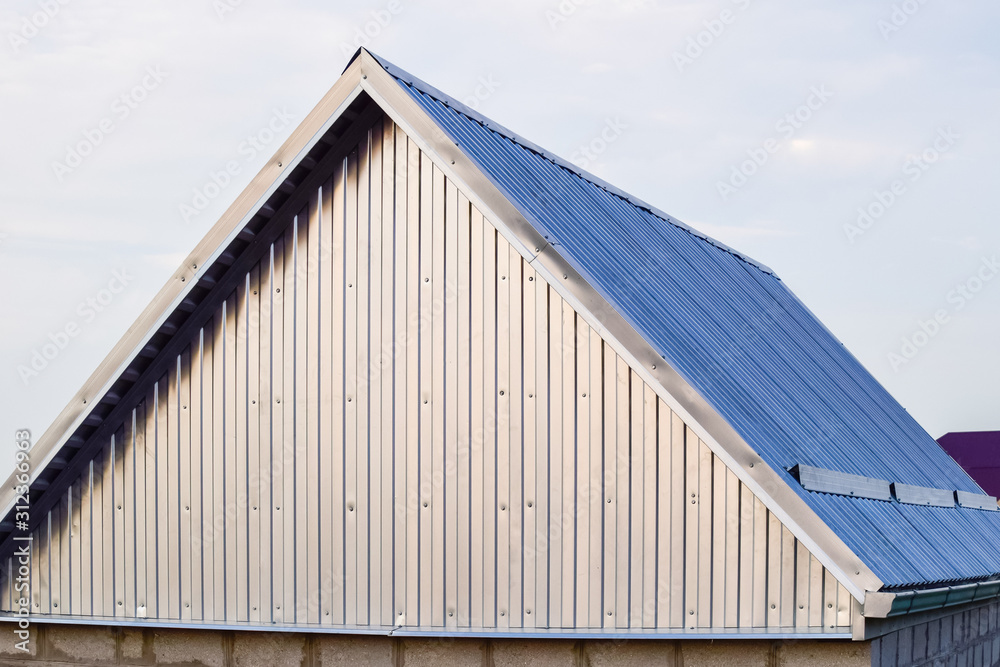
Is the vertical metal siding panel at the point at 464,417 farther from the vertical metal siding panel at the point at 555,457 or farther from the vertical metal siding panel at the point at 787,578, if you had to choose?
the vertical metal siding panel at the point at 787,578

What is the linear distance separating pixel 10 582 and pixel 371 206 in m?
5.52

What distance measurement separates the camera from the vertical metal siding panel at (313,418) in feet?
39.2

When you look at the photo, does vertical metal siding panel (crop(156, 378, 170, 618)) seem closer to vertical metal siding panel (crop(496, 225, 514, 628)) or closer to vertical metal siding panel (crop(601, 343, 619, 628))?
vertical metal siding panel (crop(496, 225, 514, 628))

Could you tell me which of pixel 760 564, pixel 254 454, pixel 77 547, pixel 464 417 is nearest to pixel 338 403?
pixel 254 454

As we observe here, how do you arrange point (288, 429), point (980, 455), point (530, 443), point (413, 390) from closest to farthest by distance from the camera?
1. point (530, 443)
2. point (413, 390)
3. point (288, 429)
4. point (980, 455)

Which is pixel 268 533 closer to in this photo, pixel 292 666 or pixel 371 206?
pixel 292 666

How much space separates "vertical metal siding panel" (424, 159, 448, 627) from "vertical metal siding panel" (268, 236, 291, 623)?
153cm

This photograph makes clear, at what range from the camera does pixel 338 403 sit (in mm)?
12062

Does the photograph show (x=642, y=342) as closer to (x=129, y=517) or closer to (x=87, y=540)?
(x=129, y=517)

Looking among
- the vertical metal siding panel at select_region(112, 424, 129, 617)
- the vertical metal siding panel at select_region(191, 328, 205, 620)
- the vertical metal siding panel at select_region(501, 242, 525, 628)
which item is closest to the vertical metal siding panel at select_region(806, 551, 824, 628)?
the vertical metal siding panel at select_region(501, 242, 525, 628)

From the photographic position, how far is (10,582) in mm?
13164

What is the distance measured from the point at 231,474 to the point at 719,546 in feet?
15.7

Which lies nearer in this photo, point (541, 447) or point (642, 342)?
point (642, 342)

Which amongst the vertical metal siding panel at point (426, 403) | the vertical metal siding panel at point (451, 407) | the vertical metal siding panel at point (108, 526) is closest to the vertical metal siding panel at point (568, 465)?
the vertical metal siding panel at point (451, 407)
